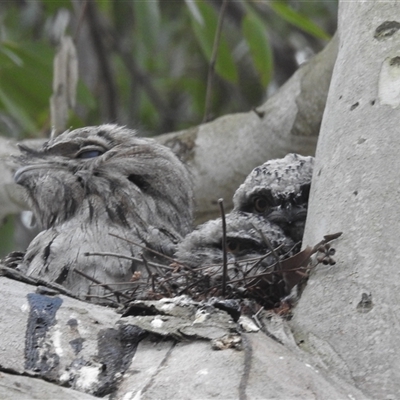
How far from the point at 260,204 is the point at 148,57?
13.4 feet

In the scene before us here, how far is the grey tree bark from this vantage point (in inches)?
84.0

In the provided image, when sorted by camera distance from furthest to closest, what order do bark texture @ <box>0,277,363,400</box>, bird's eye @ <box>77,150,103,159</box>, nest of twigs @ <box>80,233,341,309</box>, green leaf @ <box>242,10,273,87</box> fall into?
green leaf @ <box>242,10,273,87</box>
bird's eye @ <box>77,150,103,159</box>
nest of twigs @ <box>80,233,341,309</box>
bark texture @ <box>0,277,363,400</box>

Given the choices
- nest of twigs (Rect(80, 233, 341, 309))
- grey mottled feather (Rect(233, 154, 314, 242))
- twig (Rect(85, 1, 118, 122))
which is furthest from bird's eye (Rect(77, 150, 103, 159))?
twig (Rect(85, 1, 118, 122))

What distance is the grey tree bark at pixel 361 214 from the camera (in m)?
2.13

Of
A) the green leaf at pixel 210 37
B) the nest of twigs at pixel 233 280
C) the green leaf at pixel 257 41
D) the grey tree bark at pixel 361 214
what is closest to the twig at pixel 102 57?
the green leaf at pixel 210 37

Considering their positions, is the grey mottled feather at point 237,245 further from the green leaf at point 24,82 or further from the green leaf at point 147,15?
the green leaf at point 24,82

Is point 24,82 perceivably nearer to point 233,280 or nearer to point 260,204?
point 260,204

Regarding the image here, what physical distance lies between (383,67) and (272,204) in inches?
39.3

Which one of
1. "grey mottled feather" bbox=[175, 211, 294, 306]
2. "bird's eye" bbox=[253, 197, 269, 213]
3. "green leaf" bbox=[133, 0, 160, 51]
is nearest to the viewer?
"grey mottled feather" bbox=[175, 211, 294, 306]

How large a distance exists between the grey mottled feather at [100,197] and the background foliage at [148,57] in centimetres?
134

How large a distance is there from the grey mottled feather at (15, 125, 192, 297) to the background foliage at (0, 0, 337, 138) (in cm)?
134

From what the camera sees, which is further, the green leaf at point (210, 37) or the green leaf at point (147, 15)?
the green leaf at point (210, 37)

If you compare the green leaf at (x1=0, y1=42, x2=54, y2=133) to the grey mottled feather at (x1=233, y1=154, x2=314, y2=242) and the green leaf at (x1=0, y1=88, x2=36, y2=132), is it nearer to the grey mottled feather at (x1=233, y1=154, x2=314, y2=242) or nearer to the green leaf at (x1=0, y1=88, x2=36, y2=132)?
the green leaf at (x1=0, y1=88, x2=36, y2=132)

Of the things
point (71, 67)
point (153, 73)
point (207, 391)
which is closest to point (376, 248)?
point (207, 391)
